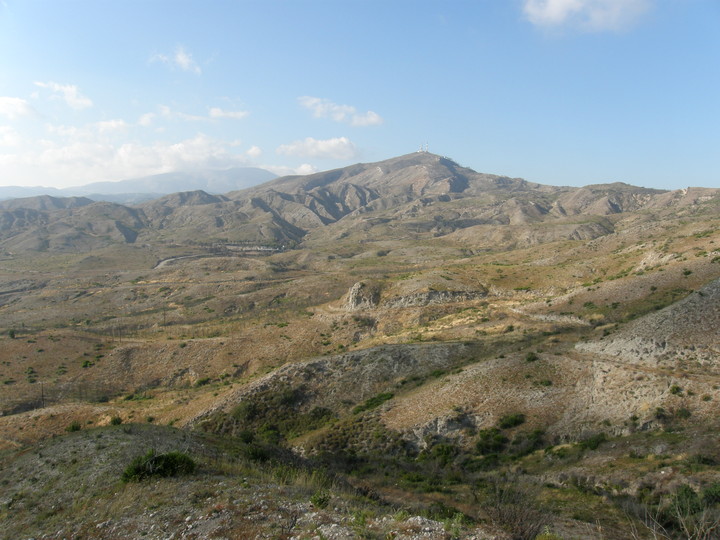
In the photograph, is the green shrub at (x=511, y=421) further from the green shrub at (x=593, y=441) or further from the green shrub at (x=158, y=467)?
the green shrub at (x=158, y=467)

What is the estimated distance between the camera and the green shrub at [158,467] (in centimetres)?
1377

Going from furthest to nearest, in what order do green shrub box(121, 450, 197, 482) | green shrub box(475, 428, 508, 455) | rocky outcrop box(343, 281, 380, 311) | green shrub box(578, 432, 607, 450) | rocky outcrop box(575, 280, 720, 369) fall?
rocky outcrop box(343, 281, 380, 311) → rocky outcrop box(575, 280, 720, 369) → green shrub box(475, 428, 508, 455) → green shrub box(578, 432, 607, 450) → green shrub box(121, 450, 197, 482)

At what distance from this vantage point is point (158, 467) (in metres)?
13.9

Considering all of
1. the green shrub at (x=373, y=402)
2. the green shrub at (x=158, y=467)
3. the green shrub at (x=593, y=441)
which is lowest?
the green shrub at (x=373, y=402)

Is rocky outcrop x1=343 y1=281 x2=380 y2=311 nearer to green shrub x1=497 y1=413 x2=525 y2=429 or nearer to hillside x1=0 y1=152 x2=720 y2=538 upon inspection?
hillside x1=0 y1=152 x2=720 y2=538

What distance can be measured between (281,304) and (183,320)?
64.8 ft

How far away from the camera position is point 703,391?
819 inches

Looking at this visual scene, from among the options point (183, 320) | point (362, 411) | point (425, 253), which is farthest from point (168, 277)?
point (362, 411)

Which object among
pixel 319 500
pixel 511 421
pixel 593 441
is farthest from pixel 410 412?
pixel 319 500

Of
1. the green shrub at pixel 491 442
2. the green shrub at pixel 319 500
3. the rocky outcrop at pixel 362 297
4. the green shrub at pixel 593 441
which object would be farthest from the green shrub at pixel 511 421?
the rocky outcrop at pixel 362 297

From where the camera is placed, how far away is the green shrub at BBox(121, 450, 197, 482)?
13766 millimetres

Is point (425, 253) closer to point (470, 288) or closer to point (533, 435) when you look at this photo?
point (470, 288)

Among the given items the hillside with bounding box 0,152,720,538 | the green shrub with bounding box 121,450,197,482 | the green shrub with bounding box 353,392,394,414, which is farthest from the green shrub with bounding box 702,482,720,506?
the green shrub with bounding box 353,392,394,414

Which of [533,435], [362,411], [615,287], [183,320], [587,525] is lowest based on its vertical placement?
[183,320]
